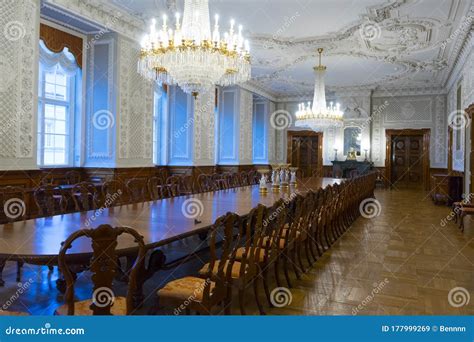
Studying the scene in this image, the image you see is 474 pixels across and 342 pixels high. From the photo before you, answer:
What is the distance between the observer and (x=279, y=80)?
471 inches

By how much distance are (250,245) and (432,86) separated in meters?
12.1

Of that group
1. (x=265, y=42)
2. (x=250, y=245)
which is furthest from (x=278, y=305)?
(x=265, y=42)

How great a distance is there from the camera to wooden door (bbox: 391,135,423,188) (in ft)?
43.2

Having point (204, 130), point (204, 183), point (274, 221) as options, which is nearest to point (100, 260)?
point (274, 221)

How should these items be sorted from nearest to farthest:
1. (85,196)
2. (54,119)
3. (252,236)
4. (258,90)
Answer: (252,236)
(85,196)
(54,119)
(258,90)

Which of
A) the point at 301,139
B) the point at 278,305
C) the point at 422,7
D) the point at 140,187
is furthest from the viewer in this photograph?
the point at 301,139

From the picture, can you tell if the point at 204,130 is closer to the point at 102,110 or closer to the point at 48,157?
the point at 102,110

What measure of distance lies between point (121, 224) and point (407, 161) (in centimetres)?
1248

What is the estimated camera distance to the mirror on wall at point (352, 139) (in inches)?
525

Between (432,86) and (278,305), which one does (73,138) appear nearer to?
(278,305)

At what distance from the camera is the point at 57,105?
6.55m

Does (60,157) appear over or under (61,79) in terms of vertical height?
under


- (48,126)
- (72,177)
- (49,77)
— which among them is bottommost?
(72,177)

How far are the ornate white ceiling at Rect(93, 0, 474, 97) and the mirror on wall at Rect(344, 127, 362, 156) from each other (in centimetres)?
234
